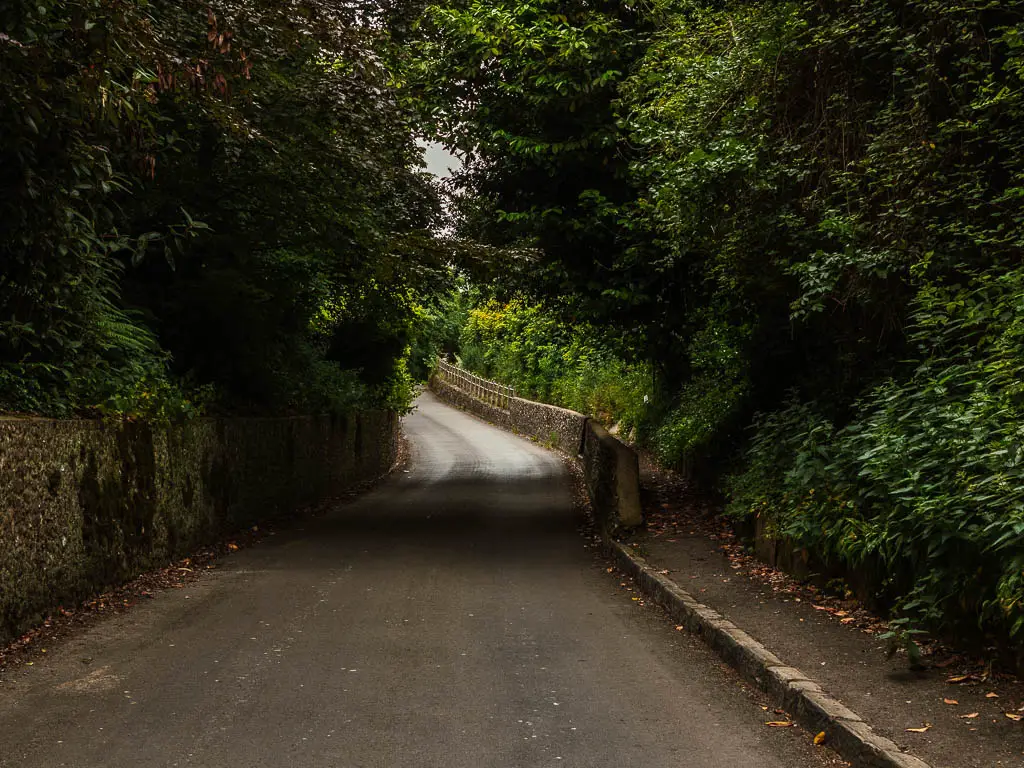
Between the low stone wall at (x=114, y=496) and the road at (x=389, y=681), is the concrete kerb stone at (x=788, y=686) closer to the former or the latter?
the road at (x=389, y=681)

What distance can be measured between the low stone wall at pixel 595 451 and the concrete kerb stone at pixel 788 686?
14.3 feet

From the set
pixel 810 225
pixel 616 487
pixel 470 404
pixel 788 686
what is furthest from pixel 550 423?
pixel 788 686

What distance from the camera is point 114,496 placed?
952 centimetres

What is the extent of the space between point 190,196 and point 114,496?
470cm

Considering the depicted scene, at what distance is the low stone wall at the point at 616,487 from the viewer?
536 inches

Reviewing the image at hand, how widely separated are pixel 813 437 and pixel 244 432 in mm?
8303

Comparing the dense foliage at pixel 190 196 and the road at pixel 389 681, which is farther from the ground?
the dense foliage at pixel 190 196

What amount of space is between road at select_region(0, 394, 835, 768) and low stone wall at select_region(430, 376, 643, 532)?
2311mm

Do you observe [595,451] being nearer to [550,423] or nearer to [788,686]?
[788,686]

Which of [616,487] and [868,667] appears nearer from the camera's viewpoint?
[868,667]

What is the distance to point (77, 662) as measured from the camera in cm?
688

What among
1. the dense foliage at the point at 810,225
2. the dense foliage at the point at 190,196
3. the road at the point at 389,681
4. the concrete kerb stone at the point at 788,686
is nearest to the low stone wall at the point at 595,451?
the dense foliage at the point at 810,225

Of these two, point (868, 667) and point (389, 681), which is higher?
point (868, 667)

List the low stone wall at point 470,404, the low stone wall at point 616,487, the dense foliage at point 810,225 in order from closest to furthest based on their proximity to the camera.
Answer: the dense foliage at point 810,225, the low stone wall at point 616,487, the low stone wall at point 470,404
